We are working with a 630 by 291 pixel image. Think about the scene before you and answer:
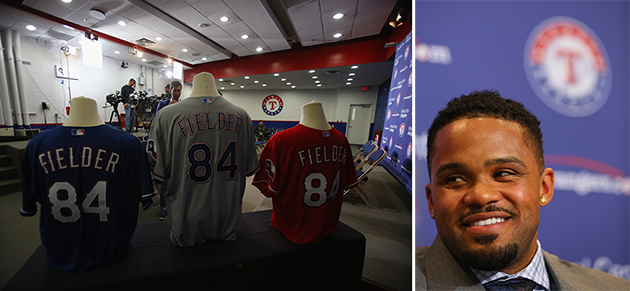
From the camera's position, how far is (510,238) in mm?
443

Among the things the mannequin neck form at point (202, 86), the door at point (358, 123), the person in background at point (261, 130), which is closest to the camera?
the mannequin neck form at point (202, 86)

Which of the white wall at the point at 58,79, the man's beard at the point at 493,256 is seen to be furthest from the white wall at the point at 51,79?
the man's beard at the point at 493,256

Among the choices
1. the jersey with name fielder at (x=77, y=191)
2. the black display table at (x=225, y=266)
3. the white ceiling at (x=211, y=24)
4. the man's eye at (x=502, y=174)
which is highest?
the white ceiling at (x=211, y=24)

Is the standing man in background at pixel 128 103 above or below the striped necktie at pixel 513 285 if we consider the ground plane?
above

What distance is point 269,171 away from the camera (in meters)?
1.11

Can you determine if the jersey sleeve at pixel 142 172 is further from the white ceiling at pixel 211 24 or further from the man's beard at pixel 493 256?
the man's beard at pixel 493 256

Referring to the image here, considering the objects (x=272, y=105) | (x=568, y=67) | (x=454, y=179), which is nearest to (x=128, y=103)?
(x=272, y=105)

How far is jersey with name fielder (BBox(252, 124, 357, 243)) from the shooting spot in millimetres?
1069

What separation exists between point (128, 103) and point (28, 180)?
0.82 meters

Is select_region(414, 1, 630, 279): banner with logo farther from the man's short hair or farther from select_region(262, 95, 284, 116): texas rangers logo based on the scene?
select_region(262, 95, 284, 116): texas rangers logo

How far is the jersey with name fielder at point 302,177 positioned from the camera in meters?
1.07

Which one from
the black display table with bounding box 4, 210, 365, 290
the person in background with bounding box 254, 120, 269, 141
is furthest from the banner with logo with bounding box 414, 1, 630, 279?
the person in background with bounding box 254, 120, 269, 141

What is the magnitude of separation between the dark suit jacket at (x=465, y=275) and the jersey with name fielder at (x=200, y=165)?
974mm

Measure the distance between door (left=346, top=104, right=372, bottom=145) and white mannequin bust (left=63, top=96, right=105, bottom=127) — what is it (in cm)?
209
